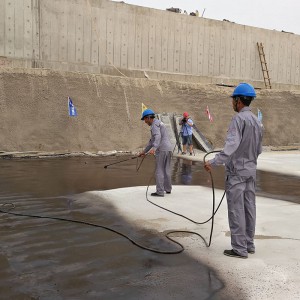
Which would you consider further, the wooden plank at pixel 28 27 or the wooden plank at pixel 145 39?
the wooden plank at pixel 145 39

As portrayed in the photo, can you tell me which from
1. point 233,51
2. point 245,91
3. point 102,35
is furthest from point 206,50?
point 245,91

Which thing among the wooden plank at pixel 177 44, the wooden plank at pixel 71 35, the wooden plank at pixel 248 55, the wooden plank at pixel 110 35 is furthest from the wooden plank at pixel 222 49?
the wooden plank at pixel 71 35

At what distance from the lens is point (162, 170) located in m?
7.93

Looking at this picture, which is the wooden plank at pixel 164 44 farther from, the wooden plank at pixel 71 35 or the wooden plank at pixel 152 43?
the wooden plank at pixel 71 35

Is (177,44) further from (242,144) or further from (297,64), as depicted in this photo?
(242,144)

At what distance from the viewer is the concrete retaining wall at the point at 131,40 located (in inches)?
648

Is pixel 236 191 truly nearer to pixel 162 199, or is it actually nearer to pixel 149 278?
pixel 149 278

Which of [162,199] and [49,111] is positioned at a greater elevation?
[49,111]

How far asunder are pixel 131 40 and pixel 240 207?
15457mm

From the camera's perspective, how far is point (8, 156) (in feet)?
46.6

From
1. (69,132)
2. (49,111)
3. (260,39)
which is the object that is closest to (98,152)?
(69,132)

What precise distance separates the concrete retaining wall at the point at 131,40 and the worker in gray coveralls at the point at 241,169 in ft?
44.6

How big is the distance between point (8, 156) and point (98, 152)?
3.51 m

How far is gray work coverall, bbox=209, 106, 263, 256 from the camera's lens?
449 cm
